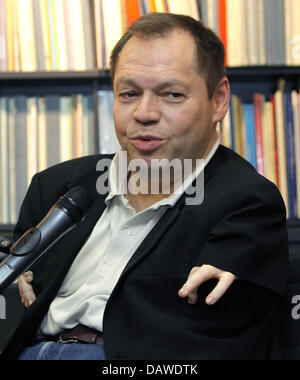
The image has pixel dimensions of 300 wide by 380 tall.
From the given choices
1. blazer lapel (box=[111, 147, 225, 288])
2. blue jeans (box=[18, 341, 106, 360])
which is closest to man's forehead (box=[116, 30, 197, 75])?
blazer lapel (box=[111, 147, 225, 288])

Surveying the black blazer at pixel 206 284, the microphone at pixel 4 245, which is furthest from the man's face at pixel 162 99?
the microphone at pixel 4 245

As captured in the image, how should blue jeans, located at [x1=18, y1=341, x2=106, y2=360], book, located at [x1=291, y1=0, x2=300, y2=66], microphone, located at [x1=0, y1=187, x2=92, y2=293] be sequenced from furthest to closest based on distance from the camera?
book, located at [x1=291, y1=0, x2=300, y2=66] → blue jeans, located at [x1=18, y1=341, x2=106, y2=360] → microphone, located at [x1=0, y1=187, x2=92, y2=293]

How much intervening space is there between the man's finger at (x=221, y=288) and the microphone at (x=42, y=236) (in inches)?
10.0

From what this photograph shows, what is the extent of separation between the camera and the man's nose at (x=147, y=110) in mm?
1097

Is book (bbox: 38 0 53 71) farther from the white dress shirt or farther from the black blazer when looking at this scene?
the black blazer

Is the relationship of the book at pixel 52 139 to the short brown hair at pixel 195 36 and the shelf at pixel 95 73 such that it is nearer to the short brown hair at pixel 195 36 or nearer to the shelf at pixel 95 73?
the shelf at pixel 95 73

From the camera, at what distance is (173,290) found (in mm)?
1013

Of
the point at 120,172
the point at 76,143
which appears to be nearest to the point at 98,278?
the point at 120,172

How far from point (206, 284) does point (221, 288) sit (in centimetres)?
10

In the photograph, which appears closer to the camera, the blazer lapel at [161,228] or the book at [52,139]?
the blazer lapel at [161,228]

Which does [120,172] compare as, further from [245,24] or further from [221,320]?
[245,24]

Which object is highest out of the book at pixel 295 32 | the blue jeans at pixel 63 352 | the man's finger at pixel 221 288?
the book at pixel 295 32

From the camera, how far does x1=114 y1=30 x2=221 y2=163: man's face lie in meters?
1.11

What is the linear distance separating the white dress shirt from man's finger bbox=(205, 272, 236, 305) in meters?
0.26
